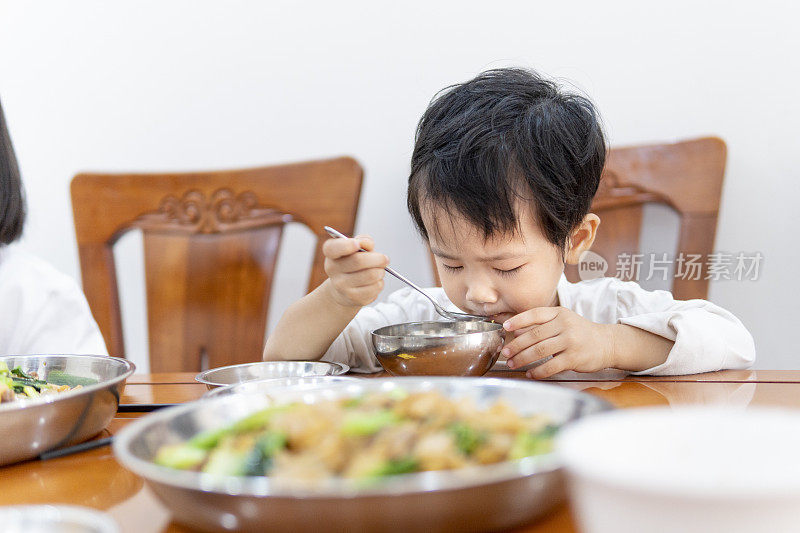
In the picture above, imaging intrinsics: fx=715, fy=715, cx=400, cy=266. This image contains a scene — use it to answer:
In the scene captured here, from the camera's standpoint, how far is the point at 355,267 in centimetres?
91

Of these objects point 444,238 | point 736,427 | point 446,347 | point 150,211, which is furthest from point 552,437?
point 150,211

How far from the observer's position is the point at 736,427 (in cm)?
30

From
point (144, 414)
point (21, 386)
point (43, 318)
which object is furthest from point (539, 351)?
point (43, 318)

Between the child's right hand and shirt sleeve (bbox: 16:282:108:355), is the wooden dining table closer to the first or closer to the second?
the child's right hand

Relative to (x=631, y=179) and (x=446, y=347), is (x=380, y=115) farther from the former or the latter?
(x=446, y=347)

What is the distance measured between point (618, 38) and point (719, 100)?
10.0 inches

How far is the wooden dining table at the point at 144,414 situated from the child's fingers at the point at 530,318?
0.07 metres

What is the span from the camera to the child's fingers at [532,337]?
89cm

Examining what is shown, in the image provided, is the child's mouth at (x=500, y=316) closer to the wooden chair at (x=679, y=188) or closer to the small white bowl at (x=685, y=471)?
the wooden chair at (x=679, y=188)

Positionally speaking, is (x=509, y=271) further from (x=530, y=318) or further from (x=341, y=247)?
(x=341, y=247)

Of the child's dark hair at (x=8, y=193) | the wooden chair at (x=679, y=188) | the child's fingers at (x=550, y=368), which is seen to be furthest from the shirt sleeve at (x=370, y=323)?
the child's dark hair at (x=8, y=193)

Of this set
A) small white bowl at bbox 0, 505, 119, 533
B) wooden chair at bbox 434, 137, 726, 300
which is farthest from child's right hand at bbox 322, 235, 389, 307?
wooden chair at bbox 434, 137, 726, 300

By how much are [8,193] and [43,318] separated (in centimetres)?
28

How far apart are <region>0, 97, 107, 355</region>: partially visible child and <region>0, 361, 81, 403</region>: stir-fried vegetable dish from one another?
46 cm
